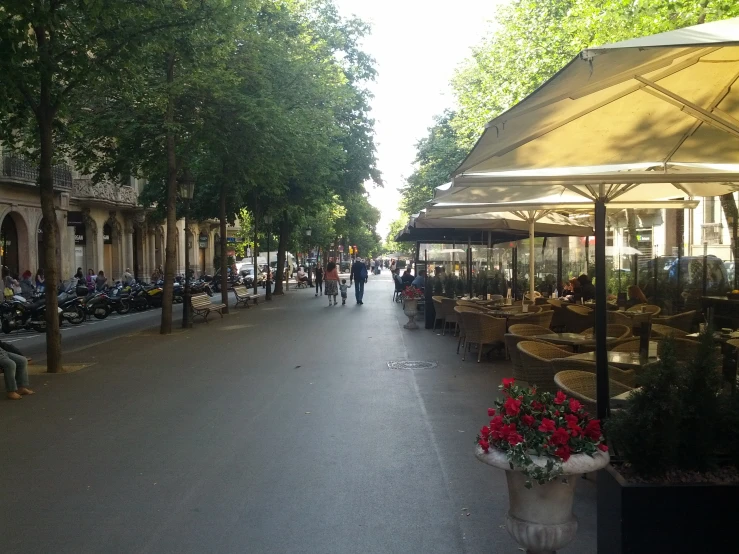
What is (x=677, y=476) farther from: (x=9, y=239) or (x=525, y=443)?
(x=9, y=239)

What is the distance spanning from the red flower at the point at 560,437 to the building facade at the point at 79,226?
2367 cm

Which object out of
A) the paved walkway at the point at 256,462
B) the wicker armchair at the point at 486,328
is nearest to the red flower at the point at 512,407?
the paved walkway at the point at 256,462

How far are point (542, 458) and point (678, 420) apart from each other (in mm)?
675

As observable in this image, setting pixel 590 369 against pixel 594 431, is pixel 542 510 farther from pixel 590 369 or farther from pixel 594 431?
pixel 590 369

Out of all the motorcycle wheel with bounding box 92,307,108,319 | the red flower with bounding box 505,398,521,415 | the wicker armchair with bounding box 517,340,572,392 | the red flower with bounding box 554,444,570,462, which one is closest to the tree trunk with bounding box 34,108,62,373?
the wicker armchair with bounding box 517,340,572,392

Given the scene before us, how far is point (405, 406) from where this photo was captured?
28.7 ft

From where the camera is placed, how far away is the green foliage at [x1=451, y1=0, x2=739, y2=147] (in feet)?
48.7

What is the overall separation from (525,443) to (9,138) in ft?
37.7

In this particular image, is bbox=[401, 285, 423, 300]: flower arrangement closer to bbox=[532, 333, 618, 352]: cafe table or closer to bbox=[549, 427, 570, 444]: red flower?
bbox=[532, 333, 618, 352]: cafe table

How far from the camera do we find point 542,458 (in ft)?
11.7

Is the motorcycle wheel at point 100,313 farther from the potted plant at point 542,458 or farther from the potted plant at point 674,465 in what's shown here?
the potted plant at point 674,465

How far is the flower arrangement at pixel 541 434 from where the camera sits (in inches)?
139

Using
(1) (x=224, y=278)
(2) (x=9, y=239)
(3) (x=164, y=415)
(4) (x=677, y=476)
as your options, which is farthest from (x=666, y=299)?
(2) (x=9, y=239)

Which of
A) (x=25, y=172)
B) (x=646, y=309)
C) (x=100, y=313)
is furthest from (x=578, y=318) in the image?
(x=25, y=172)
